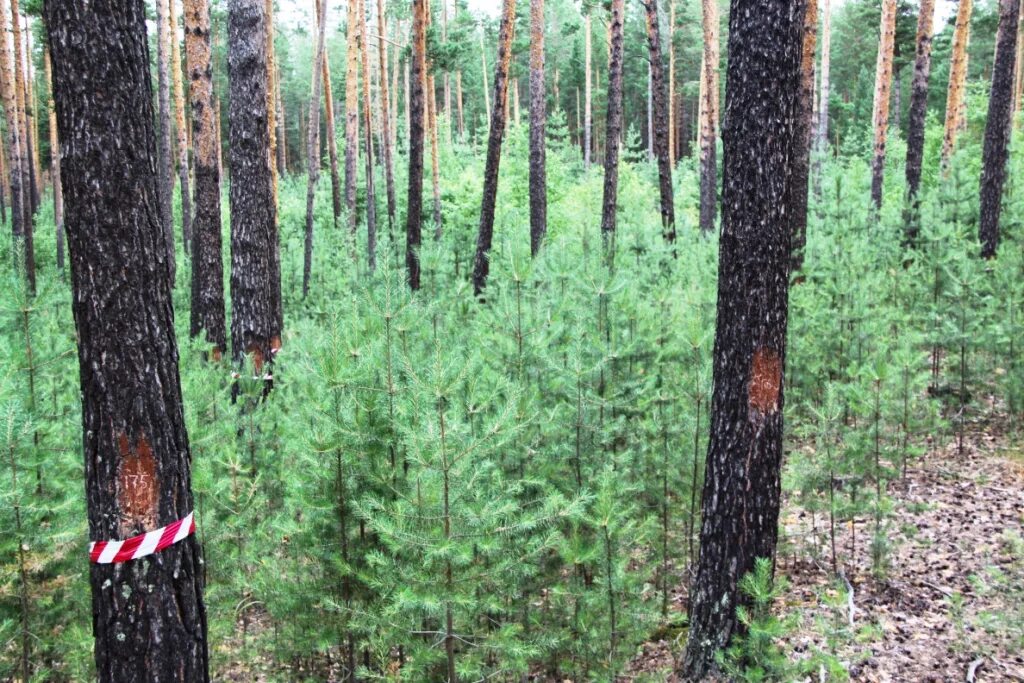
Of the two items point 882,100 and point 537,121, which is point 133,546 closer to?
point 537,121

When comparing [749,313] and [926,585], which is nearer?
[749,313]

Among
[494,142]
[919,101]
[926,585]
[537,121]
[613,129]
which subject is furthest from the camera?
[919,101]

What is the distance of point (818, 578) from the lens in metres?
5.86

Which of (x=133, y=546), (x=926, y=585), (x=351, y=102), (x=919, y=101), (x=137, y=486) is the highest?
(x=351, y=102)

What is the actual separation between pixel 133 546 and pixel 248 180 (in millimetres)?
5343

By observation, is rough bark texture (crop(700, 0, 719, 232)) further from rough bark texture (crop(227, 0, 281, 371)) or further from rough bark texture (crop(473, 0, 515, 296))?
rough bark texture (crop(227, 0, 281, 371))

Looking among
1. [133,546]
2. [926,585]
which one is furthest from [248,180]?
[926,585]

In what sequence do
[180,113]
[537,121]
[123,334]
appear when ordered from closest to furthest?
1. [123,334]
2. [537,121]
3. [180,113]

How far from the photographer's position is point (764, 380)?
14.0ft

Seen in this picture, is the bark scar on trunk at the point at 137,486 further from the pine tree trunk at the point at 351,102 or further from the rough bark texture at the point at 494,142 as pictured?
the pine tree trunk at the point at 351,102

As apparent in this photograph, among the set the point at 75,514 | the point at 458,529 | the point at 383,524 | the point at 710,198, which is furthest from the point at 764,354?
the point at 710,198

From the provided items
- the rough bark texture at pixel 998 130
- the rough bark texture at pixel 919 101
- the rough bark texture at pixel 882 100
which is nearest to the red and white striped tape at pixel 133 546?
the rough bark texture at pixel 998 130

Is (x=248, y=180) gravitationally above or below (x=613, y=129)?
below

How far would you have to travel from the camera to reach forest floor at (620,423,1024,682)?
4.70 m
